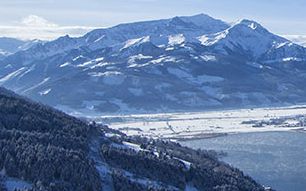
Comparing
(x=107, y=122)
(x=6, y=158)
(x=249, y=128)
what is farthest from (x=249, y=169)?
(x=107, y=122)

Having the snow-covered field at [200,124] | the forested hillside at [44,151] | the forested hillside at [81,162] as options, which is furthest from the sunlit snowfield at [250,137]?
the forested hillside at [44,151]

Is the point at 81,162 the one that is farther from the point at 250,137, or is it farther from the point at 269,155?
the point at 250,137

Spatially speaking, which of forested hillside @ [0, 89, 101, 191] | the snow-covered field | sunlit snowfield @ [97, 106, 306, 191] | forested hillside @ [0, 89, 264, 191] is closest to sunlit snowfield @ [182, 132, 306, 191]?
sunlit snowfield @ [97, 106, 306, 191]

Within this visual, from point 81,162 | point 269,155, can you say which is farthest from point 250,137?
point 81,162

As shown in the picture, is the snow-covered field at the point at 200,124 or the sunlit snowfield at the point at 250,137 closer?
the sunlit snowfield at the point at 250,137

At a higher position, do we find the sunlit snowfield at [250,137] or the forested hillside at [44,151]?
the forested hillside at [44,151]

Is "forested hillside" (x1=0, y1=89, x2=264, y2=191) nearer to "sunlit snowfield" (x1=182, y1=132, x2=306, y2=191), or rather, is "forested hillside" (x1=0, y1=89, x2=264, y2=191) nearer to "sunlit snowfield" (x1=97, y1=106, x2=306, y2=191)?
"sunlit snowfield" (x1=182, y1=132, x2=306, y2=191)

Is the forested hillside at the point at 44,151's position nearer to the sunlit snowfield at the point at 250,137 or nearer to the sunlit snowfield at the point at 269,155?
the sunlit snowfield at the point at 269,155

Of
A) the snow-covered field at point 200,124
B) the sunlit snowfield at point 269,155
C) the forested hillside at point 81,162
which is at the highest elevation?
the forested hillside at point 81,162

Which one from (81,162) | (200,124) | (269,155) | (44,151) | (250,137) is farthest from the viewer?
(200,124)

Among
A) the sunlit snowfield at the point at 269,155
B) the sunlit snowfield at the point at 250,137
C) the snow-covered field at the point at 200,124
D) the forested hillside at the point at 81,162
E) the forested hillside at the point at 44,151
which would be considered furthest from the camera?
the snow-covered field at the point at 200,124
